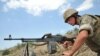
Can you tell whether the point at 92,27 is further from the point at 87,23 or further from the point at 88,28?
the point at 88,28

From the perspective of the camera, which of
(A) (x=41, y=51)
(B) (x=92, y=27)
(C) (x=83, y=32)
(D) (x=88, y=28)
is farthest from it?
(A) (x=41, y=51)

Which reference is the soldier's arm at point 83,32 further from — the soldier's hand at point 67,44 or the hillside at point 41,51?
the hillside at point 41,51

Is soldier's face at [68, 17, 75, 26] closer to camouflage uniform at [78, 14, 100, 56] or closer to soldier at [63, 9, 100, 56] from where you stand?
soldier at [63, 9, 100, 56]

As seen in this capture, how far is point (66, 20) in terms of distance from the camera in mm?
7855

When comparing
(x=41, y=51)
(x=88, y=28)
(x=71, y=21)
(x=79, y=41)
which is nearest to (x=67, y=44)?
(x=71, y=21)

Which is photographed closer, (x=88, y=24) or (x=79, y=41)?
(x=79, y=41)

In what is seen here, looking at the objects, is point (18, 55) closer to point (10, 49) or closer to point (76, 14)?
point (10, 49)

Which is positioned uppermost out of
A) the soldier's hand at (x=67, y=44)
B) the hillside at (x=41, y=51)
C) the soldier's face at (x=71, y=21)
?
the soldier's face at (x=71, y=21)

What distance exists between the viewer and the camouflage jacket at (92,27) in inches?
290

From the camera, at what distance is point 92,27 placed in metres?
7.65

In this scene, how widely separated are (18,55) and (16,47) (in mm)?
3224

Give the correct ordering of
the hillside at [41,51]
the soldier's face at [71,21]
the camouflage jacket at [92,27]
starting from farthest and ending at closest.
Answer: the hillside at [41,51] < the soldier's face at [71,21] < the camouflage jacket at [92,27]

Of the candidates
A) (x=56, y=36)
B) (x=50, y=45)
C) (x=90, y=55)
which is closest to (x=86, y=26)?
(x=56, y=36)

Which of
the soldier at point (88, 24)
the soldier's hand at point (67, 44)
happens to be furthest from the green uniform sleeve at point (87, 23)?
the soldier's hand at point (67, 44)
